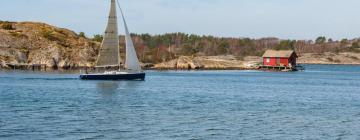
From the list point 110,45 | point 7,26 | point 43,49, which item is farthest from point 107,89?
point 7,26

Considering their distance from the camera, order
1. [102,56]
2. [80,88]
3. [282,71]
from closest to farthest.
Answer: [80,88] < [102,56] < [282,71]

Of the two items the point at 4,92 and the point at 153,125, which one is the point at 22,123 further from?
the point at 4,92

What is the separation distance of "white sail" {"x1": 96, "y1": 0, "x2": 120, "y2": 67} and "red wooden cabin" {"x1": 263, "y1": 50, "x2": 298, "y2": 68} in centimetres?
7966

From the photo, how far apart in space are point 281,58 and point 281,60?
3.01 ft

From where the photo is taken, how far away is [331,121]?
150 feet

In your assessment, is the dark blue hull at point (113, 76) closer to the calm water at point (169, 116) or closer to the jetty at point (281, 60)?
the calm water at point (169, 116)

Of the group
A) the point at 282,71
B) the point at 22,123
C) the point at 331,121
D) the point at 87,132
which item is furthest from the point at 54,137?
the point at 282,71

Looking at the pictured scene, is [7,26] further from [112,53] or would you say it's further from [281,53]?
[112,53]

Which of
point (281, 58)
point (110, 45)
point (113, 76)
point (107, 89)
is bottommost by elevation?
point (107, 89)

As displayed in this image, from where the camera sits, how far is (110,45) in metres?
93.2

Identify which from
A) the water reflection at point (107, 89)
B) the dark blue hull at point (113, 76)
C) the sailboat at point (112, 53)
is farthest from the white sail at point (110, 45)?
the water reflection at point (107, 89)

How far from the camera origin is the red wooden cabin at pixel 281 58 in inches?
6491

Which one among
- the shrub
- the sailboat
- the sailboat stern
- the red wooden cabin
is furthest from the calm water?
the shrub

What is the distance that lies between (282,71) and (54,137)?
134922 millimetres
